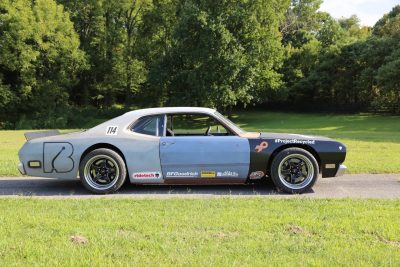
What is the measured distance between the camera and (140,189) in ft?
26.7

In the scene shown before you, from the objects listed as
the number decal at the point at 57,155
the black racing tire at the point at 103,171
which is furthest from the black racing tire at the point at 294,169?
the number decal at the point at 57,155

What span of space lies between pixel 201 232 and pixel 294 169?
3.14 metres

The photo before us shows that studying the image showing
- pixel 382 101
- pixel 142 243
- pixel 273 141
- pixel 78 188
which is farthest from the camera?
pixel 382 101

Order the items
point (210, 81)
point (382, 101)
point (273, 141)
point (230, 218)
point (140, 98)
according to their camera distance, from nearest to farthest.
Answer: point (230, 218) < point (273, 141) < point (210, 81) < point (382, 101) < point (140, 98)

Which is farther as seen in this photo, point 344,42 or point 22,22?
point 344,42

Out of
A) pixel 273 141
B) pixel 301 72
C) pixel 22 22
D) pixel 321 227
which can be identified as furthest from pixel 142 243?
pixel 301 72

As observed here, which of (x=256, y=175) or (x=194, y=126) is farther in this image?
(x=194, y=126)

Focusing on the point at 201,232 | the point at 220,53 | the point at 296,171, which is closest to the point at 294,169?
the point at 296,171

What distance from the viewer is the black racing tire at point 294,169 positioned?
24.8ft

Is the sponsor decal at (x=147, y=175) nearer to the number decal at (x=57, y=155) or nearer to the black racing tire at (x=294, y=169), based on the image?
the number decal at (x=57, y=155)

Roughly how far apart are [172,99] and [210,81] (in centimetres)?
429

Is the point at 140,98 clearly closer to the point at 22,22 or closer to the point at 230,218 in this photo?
the point at 22,22

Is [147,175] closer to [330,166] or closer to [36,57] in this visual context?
[330,166]

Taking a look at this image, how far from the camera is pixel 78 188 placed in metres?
8.30
